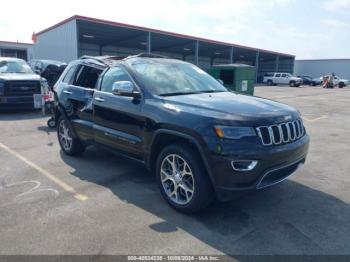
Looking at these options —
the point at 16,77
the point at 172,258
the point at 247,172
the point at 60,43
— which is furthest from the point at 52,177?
the point at 60,43

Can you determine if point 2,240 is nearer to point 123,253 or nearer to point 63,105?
point 123,253

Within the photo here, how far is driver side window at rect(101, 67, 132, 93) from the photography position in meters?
4.56

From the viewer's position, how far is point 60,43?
85.4 ft

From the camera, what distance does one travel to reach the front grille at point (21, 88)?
11070 millimetres

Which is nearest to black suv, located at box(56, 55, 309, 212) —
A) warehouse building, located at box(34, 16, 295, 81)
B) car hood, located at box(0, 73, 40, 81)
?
car hood, located at box(0, 73, 40, 81)

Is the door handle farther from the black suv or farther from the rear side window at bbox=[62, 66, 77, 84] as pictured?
the rear side window at bbox=[62, 66, 77, 84]

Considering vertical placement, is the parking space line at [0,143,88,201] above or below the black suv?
below

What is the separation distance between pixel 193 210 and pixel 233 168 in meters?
0.74

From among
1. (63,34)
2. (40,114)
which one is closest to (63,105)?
(40,114)

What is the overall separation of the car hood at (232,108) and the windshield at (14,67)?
34.9 feet

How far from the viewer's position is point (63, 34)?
25312mm

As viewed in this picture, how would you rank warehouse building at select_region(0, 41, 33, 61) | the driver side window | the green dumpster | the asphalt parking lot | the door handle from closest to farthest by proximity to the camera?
1. the asphalt parking lot
2. the driver side window
3. the door handle
4. the green dumpster
5. warehouse building at select_region(0, 41, 33, 61)

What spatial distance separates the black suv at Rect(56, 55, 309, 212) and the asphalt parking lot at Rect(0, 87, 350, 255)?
40 cm

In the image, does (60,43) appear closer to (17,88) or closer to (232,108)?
(17,88)
